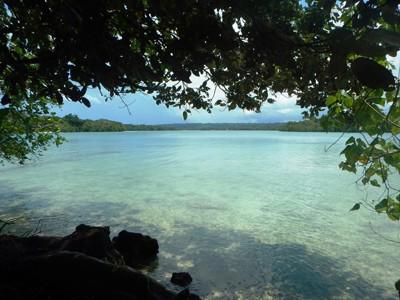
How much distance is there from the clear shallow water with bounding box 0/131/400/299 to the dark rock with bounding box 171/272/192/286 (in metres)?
0.14

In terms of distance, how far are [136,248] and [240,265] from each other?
188cm

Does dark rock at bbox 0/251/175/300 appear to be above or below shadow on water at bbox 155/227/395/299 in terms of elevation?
above

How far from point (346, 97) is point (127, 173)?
16135mm

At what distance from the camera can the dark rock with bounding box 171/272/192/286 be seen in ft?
17.4

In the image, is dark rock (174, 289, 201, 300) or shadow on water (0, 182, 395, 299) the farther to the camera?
shadow on water (0, 182, 395, 299)

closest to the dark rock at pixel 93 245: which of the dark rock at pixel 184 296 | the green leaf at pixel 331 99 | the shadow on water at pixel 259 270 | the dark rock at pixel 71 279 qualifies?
the dark rock at pixel 71 279

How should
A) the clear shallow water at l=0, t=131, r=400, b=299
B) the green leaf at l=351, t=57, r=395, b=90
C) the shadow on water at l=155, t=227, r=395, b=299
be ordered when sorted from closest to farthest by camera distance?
1. the green leaf at l=351, t=57, r=395, b=90
2. the shadow on water at l=155, t=227, r=395, b=299
3. the clear shallow water at l=0, t=131, r=400, b=299

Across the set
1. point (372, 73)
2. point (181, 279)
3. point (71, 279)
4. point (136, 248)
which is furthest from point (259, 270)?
point (372, 73)

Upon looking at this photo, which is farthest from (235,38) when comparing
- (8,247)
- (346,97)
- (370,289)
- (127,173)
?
(127,173)

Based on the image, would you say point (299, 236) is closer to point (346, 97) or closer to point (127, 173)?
point (346, 97)

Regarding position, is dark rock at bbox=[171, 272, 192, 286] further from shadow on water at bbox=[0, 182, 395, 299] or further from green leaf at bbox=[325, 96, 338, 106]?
green leaf at bbox=[325, 96, 338, 106]

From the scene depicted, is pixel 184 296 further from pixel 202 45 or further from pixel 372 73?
pixel 372 73

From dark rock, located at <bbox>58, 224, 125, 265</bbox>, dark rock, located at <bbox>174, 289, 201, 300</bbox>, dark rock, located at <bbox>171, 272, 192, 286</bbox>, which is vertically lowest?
dark rock, located at <bbox>171, 272, 192, 286</bbox>

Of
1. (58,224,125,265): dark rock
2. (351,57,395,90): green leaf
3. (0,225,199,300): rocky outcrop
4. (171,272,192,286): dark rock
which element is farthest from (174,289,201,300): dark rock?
(351,57,395,90): green leaf
